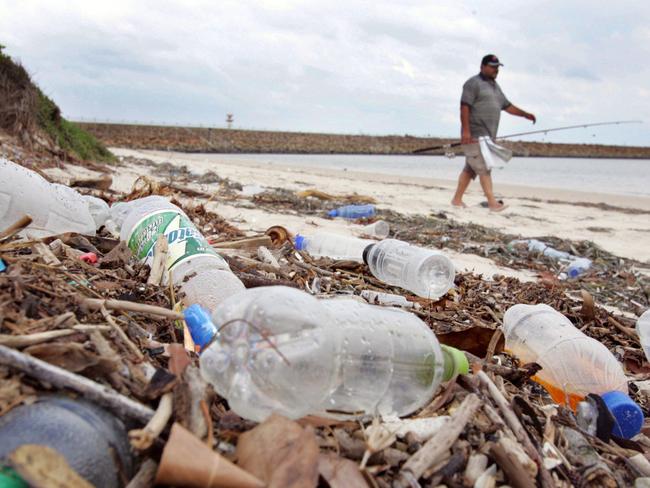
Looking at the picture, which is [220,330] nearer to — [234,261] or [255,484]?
[255,484]

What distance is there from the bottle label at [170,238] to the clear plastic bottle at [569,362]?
1.26 metres

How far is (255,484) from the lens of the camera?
1014mm

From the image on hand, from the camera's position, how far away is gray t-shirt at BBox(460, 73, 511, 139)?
8.19m

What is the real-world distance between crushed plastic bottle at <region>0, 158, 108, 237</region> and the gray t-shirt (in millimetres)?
6515

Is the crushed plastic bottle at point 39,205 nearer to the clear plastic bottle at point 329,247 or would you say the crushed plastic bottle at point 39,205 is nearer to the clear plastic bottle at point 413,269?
the clear plastic bottle at point 329,247

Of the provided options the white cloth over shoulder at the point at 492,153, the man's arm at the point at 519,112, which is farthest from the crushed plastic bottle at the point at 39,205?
the man's arm at the point at 519,112

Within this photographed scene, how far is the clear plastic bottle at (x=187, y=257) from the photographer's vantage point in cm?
214

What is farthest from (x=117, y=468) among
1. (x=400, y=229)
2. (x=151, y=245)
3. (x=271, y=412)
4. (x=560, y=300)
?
(x=400, y=229)

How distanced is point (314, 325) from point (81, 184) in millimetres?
4069

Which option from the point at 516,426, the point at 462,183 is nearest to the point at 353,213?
the point at 462,183

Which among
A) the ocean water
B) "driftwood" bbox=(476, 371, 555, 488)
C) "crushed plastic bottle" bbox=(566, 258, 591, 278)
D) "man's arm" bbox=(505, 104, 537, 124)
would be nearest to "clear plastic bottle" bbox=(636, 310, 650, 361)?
"driftwood" bbox=(476, 371, 555, 488)

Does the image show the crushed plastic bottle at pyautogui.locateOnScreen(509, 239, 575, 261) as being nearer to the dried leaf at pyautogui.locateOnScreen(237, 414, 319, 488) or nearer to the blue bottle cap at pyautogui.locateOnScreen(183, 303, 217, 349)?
the blue bottle cap at pyautogui.locateOnScreen(183, 303, 217, 349)

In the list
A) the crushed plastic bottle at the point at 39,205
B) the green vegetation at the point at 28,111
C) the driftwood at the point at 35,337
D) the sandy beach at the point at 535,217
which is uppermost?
the green vegetation at the point at 28,111

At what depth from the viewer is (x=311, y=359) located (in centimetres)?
133
